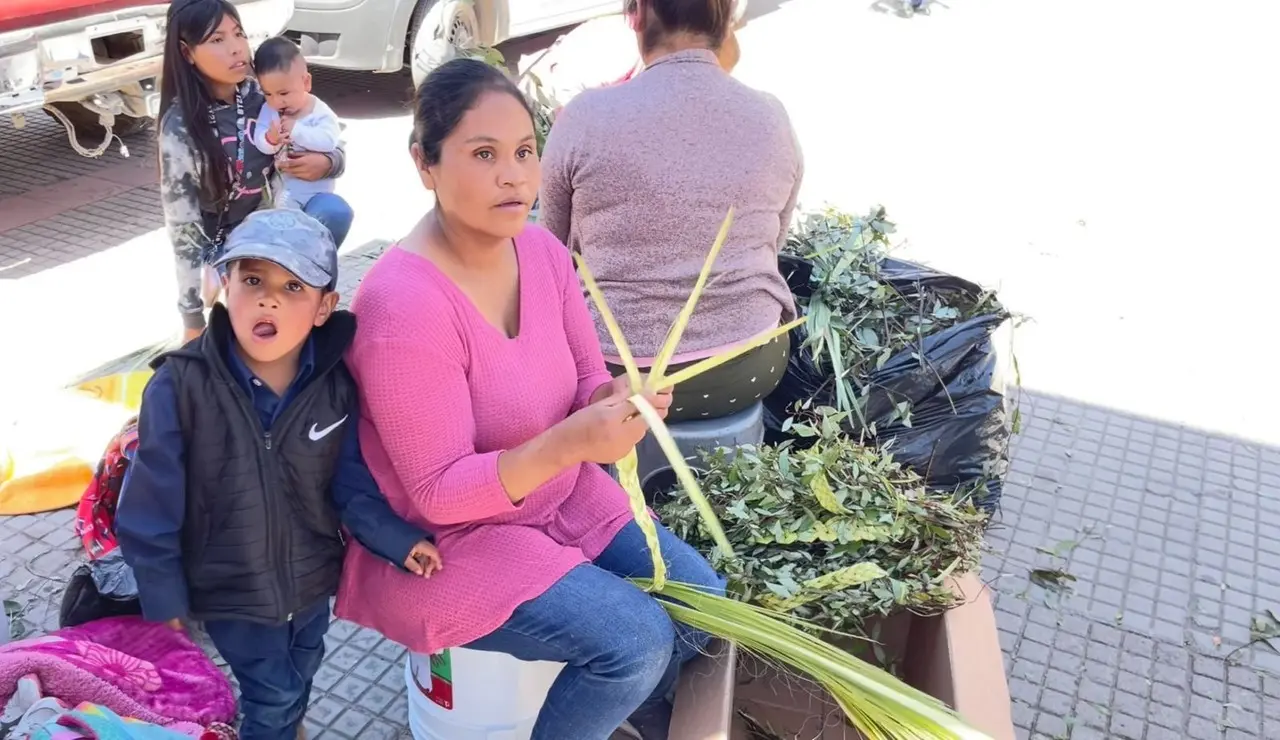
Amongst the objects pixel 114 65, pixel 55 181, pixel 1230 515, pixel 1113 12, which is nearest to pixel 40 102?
pixel 114 65

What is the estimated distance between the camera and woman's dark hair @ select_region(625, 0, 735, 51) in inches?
96.6

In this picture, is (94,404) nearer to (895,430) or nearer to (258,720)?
(258,720)

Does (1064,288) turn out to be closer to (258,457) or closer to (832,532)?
(832,532)

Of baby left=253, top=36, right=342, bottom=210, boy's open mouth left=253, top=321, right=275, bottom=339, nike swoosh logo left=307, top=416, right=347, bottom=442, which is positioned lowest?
baby left=253, top=36, right=342, bottom=210

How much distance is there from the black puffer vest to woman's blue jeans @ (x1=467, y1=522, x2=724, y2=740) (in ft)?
1.25

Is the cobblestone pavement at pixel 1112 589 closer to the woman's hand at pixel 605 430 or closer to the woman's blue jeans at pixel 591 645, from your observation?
the woman's blue jeans at pixel 591 645

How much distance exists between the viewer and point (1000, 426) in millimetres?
2840

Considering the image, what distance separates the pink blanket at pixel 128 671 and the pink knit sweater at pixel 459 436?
0.54 metres

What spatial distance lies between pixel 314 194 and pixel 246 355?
185cm

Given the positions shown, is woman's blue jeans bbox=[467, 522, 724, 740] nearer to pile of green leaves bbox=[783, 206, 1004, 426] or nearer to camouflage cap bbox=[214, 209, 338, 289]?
camouflage cap bbox=[214, 209, 338, 289]

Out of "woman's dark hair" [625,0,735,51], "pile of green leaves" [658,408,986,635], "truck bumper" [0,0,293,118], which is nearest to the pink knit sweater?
"pile of green leaves" [658,408,986,635]

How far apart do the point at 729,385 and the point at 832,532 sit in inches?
18.8

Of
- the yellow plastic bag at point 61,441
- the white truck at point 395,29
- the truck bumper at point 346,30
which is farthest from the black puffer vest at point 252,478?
the truck bumper at point 346,30

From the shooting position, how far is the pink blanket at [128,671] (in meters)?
1.97
